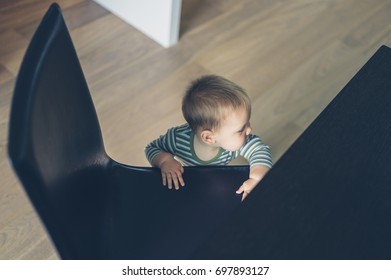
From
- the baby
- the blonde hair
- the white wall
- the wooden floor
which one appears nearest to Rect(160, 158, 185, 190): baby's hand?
the baby

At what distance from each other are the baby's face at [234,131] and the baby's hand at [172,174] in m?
0.11

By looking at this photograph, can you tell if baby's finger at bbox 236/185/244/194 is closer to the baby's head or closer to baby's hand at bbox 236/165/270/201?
baby's hand at bbox 236/165/270/201

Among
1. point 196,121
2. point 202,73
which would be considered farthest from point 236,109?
point 202,73

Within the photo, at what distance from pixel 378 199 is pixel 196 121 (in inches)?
17.8

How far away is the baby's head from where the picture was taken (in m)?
0.97

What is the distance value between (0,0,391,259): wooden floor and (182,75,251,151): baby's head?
1.95 feet

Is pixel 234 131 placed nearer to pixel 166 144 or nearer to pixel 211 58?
pixel 166 144

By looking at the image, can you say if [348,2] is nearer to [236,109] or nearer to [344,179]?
[236,109]

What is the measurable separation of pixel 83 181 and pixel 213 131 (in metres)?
0.33

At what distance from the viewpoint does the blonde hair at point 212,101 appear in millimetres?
965

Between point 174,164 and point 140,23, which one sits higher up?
point 174,164

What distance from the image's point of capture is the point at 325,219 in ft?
2.09

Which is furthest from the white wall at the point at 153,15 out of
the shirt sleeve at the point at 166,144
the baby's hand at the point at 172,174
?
the baby's hand at the point at 172,174

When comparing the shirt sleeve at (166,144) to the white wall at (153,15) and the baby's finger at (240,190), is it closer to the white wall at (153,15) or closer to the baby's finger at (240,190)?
the baby's finger at (240,190)
